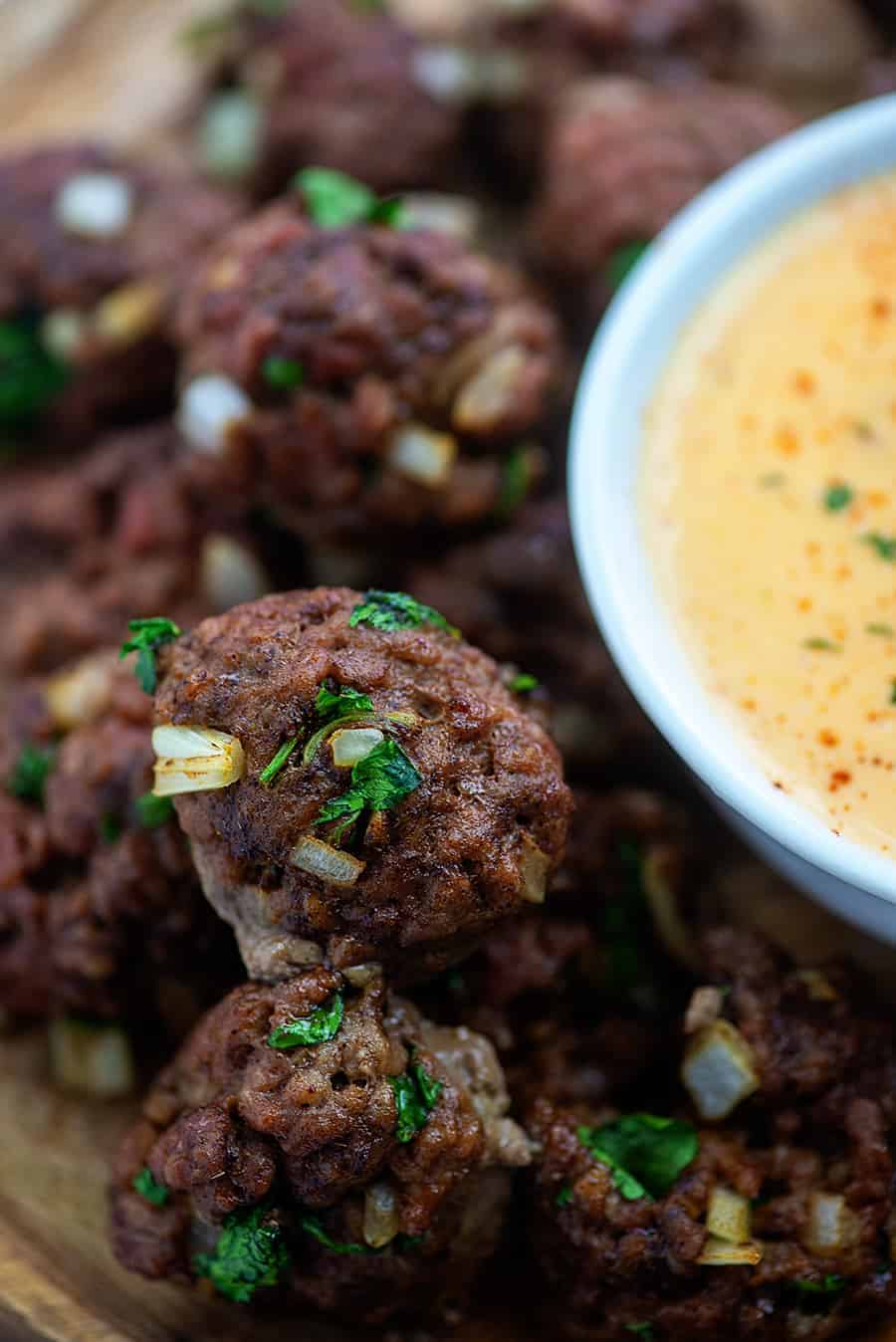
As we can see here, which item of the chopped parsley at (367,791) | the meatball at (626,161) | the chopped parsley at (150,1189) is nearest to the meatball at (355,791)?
the chopped parsley at (367,791)

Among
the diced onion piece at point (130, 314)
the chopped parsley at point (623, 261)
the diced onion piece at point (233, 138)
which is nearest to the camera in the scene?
the chopped parsley at point (623, 261)

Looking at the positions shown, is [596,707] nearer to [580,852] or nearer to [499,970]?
[580,852]

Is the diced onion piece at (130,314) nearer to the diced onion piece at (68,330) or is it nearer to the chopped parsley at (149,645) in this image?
the diced onion piece at (68,330)

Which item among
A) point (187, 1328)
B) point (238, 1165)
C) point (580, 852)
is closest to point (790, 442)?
point (580, 852)

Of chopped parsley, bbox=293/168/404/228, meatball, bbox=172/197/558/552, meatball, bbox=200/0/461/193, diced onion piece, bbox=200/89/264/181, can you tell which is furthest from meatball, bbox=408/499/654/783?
diced onion piece, bbox=200/89/264/181

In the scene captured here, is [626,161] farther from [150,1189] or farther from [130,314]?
[150,1189]

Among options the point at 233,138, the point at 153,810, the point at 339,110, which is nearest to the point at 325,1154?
the point at 153,810

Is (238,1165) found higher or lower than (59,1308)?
higher

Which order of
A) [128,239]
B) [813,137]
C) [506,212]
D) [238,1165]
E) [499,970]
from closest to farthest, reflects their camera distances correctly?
[238,1165] < [499,970] < [813,137] < [128,239] < [506,212]
